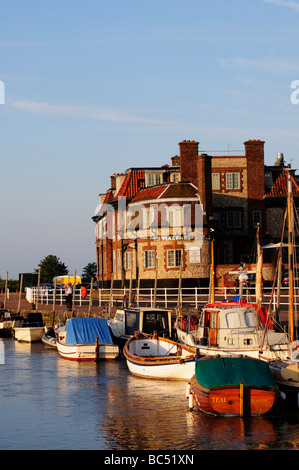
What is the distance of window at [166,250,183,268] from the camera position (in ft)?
210

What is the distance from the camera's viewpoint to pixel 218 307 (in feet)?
112

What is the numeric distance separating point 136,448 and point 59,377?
15.3 m

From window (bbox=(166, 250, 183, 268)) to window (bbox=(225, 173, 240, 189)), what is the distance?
10453 millimetres

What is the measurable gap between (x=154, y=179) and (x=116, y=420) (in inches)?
1963

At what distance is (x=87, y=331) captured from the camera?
4200 cm

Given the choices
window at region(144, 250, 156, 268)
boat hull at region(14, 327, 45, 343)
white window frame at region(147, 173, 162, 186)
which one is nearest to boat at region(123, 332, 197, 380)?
boat hull at region(14, 327, 45, 343)

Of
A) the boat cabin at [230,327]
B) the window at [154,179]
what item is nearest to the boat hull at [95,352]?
the boat cabin at [230,327]

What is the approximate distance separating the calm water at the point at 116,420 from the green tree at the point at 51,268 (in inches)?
3402

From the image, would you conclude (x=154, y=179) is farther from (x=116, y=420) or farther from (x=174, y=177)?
(x=116, y=420)

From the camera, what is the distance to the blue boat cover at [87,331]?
4188 centimetres

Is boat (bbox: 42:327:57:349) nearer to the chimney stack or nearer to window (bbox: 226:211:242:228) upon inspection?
the chimney stack

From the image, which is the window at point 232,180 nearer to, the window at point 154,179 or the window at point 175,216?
the window at point 154,179
